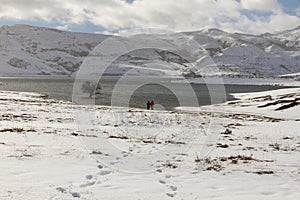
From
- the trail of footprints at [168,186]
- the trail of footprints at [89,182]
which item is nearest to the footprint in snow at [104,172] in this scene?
the trail of footprints at [89,182]

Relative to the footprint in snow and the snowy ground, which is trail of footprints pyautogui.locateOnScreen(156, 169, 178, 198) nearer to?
the snowy ground

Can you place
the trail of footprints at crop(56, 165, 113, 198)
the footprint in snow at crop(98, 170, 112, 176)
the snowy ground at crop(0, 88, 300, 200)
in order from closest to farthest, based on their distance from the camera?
the trail of footprints at crop(56, 165, 113, 198) < the snowy ground at crop(0, 88, 300, 200) < the footprint in snow at crop(98, 170, 112, 176)

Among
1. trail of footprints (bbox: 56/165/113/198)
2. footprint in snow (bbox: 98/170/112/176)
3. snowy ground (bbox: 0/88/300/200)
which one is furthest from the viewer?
footprint in snow (bbox: 98/170/112/176)

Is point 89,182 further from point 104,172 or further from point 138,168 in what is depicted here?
point 138,168

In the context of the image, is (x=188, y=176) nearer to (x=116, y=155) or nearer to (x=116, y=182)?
(x=116, y=182)

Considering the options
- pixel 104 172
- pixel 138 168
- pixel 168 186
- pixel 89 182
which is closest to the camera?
pixel 89 182

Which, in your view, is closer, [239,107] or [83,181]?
[83,181]

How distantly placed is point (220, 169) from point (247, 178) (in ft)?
4.82

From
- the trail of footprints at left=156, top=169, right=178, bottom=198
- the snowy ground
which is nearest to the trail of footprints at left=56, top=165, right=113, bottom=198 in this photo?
the snowy ground

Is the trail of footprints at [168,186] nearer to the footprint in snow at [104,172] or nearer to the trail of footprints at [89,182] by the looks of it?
the trail of footprints at [89,182]

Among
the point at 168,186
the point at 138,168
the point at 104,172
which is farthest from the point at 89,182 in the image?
the point at 138,168

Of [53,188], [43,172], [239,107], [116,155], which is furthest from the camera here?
[239,107]

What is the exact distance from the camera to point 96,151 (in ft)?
52.0

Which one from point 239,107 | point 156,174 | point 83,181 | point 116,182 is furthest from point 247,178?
point 239,107
